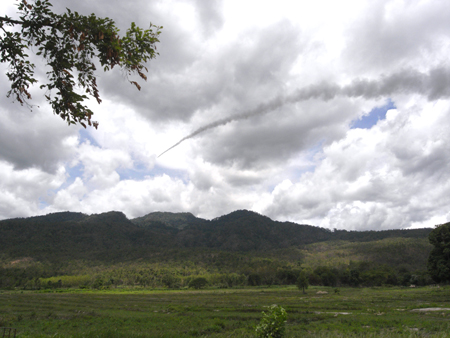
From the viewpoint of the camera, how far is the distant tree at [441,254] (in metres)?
64.5

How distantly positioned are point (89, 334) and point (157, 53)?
10.2 metres

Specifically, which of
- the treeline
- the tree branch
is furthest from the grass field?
the treeline

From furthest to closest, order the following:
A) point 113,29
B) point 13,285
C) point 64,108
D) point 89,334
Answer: point 13,285 → point 89,334 → point 64,108 → point 113,29

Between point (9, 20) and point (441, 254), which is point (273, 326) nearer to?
point (9, 20)

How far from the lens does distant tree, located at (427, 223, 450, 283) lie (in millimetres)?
64500

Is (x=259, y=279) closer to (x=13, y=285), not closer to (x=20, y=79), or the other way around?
(x=13, y=285)

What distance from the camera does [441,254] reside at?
67.7 m

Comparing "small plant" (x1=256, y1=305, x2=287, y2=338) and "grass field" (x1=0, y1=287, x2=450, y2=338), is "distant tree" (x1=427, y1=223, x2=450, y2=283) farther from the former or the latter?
"small plant" (x1=256, y1=305, x2=287, y2=338)

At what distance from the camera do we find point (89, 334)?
9000 mm

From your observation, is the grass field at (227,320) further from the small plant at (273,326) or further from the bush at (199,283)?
the bush at (199,283)

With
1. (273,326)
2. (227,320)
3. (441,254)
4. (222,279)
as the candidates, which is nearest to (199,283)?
(222,279)

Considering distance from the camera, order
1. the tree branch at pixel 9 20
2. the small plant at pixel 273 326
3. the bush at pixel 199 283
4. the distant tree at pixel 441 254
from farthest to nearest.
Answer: the bush at pixel 199 283, the distant tree at pixel 441 254, the small plant at pixel 273 326, the tree branch at pixel 9 20

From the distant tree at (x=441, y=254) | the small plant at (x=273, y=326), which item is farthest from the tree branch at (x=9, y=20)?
the distant tree at (x=441, y=254)

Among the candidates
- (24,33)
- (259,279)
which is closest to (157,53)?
(24,33)
